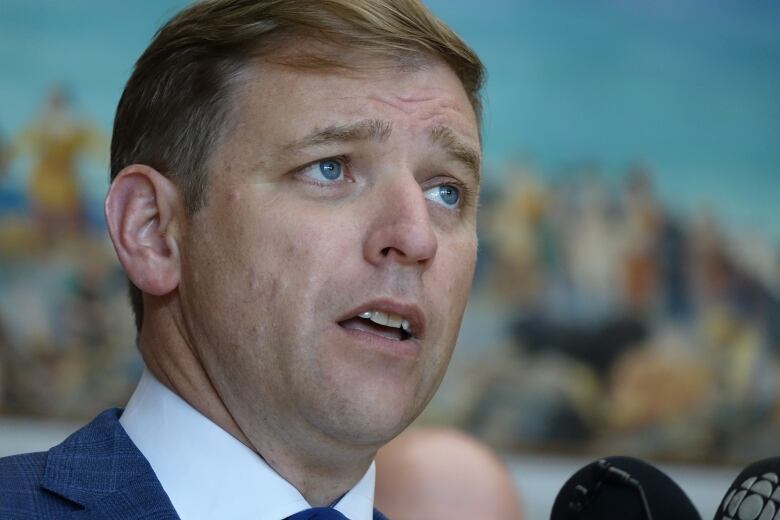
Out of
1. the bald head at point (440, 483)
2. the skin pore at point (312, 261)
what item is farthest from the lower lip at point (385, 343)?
the bald head at point (440, 483)

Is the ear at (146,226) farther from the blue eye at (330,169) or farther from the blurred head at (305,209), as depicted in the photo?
the blue eye at (330,169)

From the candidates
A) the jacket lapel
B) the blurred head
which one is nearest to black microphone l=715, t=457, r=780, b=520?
the blurred head

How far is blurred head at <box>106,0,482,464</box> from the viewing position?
2.22 metres

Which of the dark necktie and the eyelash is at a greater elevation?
the eyelash

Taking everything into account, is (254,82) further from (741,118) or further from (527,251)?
(741,118)

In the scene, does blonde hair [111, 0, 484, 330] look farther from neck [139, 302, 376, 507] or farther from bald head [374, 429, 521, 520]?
bald head [374, 429, 521, 520]

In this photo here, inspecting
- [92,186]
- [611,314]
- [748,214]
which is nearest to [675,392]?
[611,314]

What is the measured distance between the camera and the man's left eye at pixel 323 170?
2291 millimetres

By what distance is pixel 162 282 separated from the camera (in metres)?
2.42

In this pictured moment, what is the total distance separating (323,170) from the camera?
229 centimetres

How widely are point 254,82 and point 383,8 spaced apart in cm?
31

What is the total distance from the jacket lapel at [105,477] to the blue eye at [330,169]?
675 millimetres

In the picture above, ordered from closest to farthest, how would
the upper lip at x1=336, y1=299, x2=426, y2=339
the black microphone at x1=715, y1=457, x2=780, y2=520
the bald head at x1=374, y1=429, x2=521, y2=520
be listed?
the black microphone at x1=715, y1=457, x2=780, y2=520
the upper lip at x1=336, y1=299, x2=426, y2=339
the bald head at x1=374, y1=429, x2=521, y2=520

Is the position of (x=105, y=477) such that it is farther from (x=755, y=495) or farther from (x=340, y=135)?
(x=755, y=495)
